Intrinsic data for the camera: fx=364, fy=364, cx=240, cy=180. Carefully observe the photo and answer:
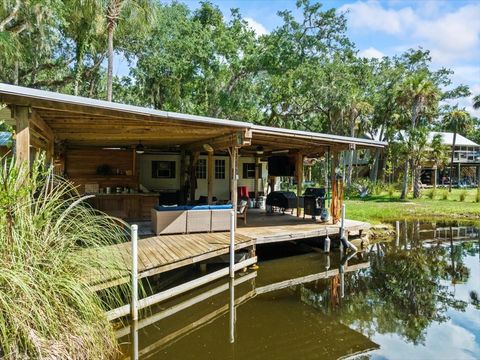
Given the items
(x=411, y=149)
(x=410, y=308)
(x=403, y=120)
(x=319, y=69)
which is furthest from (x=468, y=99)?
(x=410, y=308)

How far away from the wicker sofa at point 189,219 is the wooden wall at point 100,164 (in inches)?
182

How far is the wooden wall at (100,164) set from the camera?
479 inches

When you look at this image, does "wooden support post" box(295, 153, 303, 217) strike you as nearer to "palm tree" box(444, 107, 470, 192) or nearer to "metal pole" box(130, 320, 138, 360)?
"metal pole" box(130, 320, 138, 360)

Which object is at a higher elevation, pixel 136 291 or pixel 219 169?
pixel 219 169

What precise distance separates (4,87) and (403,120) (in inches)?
1176

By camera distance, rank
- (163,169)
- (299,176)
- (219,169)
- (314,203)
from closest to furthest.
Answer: (314,203) < (299,176) < (163,169) < (219,169)

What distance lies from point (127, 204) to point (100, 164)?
2.39 metres

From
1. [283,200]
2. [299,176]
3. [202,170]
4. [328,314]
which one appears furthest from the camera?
[202,170]

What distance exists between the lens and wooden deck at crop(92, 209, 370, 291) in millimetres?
5027

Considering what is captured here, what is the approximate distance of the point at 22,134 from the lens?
461 centimetres

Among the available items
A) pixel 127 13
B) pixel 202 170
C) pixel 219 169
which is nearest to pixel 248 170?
pixel 219 169

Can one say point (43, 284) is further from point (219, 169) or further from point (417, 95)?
point (417, 95)

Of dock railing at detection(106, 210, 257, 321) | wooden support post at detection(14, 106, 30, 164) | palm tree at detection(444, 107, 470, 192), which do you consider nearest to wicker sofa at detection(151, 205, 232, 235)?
dock railing at detection(106, 210, 257, 321)

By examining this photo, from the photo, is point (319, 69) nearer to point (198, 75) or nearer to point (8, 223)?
point (198, 75)
